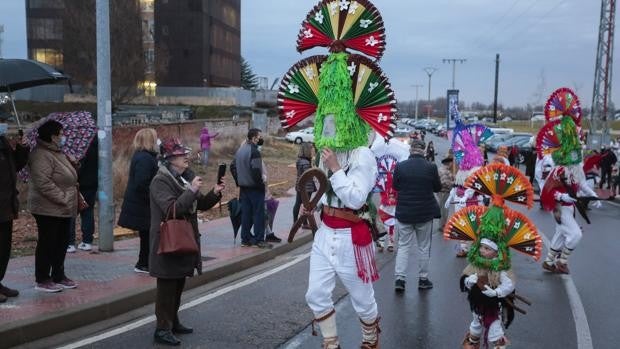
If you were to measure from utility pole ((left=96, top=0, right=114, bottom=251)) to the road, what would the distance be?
2.15 meters

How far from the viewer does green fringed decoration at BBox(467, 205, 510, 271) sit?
522 cm

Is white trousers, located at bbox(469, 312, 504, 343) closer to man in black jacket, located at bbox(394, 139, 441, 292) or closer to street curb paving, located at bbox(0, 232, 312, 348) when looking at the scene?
man in black jacket, located at bbox(394, 139, 441, 292)

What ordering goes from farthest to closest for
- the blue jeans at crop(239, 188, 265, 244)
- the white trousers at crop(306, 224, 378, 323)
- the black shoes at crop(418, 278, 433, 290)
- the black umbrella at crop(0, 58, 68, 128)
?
→ 1. the blue jeans at crop(239, 188, 265, 244)
2. the black shoes at crop(418, 278, 433, 290)
3. the black umbrella at crop(0, 58, 68, 128)
4. the white trousers at crop(306, 224, 378, 323)

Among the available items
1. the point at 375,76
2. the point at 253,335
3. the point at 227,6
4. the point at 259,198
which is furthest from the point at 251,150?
the point at 227,6

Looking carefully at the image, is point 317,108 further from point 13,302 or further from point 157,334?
point 13,302

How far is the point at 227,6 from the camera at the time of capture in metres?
75.4

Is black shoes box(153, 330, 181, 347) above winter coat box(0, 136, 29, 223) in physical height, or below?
below

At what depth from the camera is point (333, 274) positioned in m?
4.97

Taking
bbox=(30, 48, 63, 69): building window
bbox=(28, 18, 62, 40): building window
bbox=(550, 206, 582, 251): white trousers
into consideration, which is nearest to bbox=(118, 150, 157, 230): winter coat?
bbox=(550, 206, 582, 251): white trousers

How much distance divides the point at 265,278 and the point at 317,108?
3.86 m

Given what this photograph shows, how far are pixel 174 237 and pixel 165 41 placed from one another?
6550cm

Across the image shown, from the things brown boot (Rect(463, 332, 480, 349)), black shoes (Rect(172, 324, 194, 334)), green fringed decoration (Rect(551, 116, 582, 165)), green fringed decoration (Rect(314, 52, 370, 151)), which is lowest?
black shoes (Rect(172, 324, 194, 334))

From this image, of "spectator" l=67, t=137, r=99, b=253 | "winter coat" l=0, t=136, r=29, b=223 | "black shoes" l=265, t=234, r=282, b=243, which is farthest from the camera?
"black shoes" l=265, t=234, r=282, b=243

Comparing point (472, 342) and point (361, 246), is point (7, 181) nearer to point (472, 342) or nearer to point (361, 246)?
point (361, 246)
